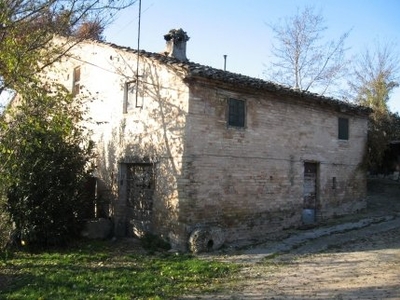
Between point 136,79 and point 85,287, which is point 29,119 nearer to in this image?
point 85,287

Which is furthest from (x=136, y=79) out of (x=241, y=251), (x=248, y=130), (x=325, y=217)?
(x=325, y=217)

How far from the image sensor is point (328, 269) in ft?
26.9

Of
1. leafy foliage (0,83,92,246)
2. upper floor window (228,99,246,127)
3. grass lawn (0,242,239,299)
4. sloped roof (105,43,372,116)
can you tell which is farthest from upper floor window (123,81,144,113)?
grass lawn (0,242,239,299)

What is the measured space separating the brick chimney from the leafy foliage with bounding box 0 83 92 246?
188 inches

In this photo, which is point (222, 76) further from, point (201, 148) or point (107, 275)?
point (107, 275)

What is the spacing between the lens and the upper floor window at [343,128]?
51.0ft

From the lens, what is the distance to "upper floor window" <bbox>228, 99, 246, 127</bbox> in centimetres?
1157

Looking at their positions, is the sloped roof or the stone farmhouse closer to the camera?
the sloped roof

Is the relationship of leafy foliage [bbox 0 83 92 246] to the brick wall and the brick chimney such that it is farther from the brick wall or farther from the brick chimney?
the brick chimney

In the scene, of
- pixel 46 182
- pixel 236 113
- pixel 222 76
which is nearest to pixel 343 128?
pixel 236 113

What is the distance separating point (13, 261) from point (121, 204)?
3595 mm

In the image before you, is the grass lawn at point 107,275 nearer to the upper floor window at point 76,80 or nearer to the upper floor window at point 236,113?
the upper floor window at point 236,113

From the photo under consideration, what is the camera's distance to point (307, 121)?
45.8 feet

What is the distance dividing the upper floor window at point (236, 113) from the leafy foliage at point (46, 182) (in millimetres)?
4104
